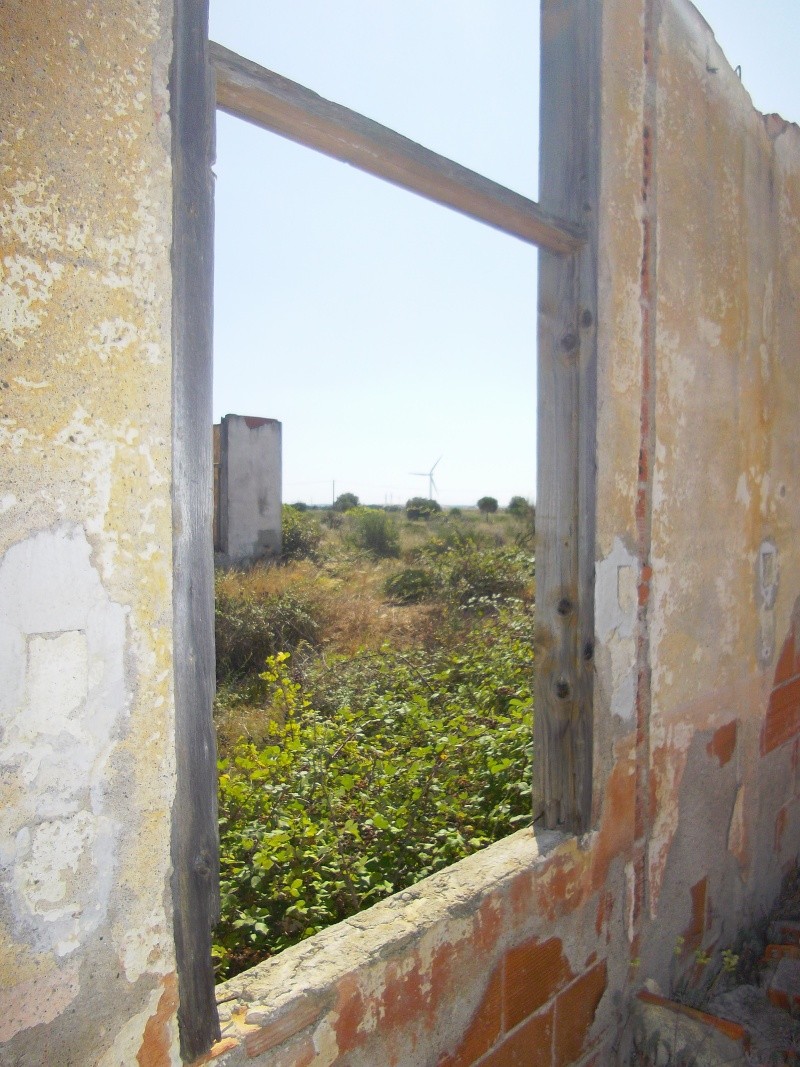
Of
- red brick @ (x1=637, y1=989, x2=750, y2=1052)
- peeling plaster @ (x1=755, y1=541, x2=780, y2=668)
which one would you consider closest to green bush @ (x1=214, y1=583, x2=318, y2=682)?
peeling plaster @ (x1=755, y1=541, x2=780, y2=668)

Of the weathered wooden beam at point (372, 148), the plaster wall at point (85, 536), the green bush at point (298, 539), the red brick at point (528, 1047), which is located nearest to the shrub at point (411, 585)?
the green bush at point (298, 539)

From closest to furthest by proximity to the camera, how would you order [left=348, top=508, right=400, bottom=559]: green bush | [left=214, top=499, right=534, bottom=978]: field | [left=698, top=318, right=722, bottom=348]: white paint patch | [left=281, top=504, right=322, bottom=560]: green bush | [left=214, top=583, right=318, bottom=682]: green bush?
1. [left=214, top=499, right=534, bottom=978]: field
2. [left=698, top=318, right=722, bottom=348]: white paint patch
3. [left=214, top=583, right=318, bottom=682]: green bush
4. [left=281, top=504, right=322, bottom=560]: green bush
5. [left=348, top=508, right=400, bottom=559]: green bush

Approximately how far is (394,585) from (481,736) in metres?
6.11

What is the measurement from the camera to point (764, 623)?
10.7 ft

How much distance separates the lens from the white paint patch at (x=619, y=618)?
224 cm

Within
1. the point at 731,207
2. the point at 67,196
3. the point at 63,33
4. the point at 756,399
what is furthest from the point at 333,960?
the point at 731,207

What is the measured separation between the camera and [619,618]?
2.32 m

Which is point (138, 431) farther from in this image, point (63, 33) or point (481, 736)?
point (481, 736)

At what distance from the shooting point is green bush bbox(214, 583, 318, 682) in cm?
693

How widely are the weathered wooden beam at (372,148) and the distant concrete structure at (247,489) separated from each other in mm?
9970

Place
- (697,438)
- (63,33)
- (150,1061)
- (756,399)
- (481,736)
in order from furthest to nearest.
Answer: (481,736) → (756,399) → (697,438) → (150,1061) → (63,33)

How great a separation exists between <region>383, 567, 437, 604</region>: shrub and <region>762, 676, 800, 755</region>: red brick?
5.34m

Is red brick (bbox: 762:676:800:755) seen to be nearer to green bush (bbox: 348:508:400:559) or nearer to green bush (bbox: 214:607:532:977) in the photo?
green bush (bbox: 214:607:532:977)

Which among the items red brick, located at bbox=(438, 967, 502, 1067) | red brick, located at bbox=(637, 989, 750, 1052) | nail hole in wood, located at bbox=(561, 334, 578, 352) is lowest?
red brick, located at bbox=(637, 989, 750, 1052)
